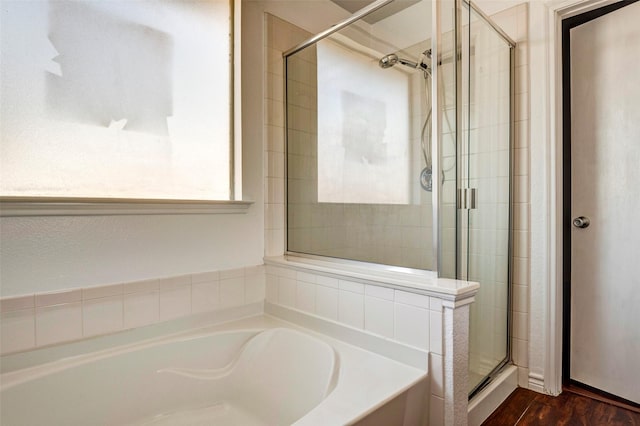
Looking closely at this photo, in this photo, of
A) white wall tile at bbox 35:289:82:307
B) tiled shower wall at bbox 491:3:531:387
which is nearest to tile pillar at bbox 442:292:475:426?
tiled shower wall at bbox 491:3:531:387

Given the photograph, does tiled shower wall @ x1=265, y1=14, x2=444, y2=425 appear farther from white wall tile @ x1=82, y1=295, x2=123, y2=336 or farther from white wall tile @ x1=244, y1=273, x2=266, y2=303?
white wall tile @ x1=82, y1=295, x2=123, y2=336

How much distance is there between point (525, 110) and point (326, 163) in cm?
108

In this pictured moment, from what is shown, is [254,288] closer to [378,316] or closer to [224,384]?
[224,384]

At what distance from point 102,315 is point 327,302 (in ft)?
3.12

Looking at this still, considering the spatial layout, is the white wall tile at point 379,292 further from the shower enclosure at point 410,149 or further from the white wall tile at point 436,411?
the white wall tile at point 436,411

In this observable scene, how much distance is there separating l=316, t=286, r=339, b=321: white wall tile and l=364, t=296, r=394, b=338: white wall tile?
176mm

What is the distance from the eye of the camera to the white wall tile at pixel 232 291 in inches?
72.7

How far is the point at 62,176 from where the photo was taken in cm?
142

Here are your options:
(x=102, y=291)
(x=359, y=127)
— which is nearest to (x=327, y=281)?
(x=359, y=127)

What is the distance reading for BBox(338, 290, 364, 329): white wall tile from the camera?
5.08ft

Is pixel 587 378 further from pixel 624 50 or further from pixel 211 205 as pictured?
pixel 211 205

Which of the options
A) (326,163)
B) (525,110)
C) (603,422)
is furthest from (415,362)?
(525,110)

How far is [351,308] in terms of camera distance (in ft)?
5.20

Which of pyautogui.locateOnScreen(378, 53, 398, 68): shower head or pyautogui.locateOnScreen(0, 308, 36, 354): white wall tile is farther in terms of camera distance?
pyautogui.locateOnScreen(378, 53, 398, 68): shower head
